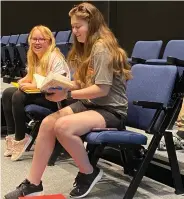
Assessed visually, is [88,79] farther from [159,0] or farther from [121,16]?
[121,16]

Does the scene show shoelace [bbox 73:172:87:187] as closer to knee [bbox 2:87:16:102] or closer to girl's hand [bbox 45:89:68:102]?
girl's hand [bbox 45:89:68:102]

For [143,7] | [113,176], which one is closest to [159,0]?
[143,7]

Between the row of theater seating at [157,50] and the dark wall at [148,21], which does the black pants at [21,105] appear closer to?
the row of theater seating at [157,50]

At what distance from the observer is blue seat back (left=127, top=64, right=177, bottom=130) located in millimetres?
2209

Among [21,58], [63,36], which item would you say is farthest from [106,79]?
[63,36]

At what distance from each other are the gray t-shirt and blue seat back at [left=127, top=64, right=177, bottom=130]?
0.50 ft

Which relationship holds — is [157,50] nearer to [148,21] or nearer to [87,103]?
[148,21]

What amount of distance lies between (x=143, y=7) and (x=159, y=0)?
1.46 ft

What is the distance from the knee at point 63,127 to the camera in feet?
6.59

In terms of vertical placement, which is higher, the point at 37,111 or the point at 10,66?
the point at 37,111

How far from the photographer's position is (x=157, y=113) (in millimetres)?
2090

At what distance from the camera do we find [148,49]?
4715mm

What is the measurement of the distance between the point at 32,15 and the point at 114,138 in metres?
9.33

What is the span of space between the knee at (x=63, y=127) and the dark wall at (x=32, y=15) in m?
8.04
